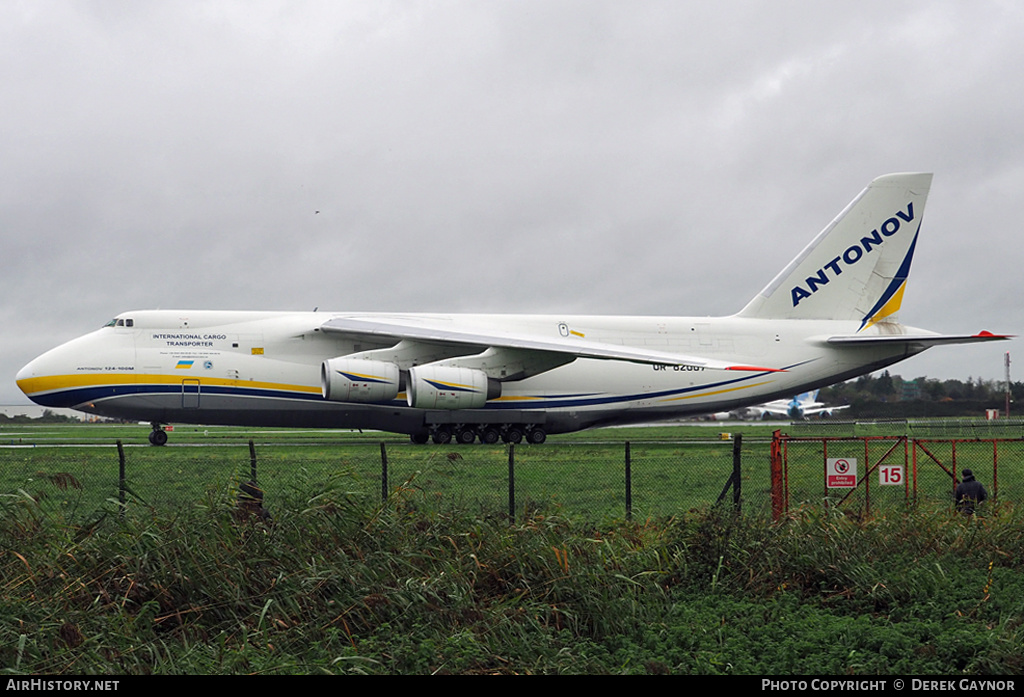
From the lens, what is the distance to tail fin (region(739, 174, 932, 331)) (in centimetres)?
A: 3067

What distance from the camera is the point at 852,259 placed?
30.8 m

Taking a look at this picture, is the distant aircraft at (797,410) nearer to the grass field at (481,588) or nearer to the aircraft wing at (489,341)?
the aircraft wing at (489,341)

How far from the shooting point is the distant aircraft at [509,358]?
24.7 m

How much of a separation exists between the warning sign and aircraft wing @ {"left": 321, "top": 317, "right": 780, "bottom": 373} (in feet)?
35.5

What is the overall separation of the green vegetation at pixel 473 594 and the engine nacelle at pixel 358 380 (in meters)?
14.9

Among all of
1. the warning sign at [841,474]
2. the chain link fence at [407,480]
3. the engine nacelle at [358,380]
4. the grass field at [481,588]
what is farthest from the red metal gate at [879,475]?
the engine nacelle at [358,380]

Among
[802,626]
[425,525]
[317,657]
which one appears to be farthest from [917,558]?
[317,657]

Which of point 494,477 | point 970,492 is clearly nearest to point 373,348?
point 494,477

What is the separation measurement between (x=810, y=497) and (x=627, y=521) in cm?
363

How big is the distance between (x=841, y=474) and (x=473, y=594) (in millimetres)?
7154

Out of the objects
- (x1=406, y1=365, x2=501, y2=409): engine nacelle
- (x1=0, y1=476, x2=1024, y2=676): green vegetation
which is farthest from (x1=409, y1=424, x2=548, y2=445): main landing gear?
A: (x1=0, y1=476, x2=1024, y2=676): green vegetation

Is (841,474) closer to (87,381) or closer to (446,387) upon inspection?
(446,387)

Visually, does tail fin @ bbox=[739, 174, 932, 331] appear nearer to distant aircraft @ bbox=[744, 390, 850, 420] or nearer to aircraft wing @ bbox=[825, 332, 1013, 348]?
aircraft wing @ bbox=[825, 332, 1013, 348]

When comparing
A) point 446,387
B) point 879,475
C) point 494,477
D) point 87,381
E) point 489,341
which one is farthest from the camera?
point 489,341
